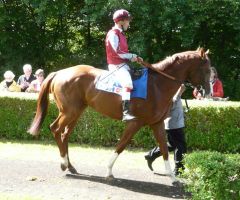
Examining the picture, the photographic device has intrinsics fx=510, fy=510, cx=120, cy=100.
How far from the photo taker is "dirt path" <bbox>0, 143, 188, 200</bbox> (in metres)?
7.53

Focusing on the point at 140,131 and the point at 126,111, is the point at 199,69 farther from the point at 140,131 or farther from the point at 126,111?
the point at 140,131

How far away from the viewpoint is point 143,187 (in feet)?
26.5

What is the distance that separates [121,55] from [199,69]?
1309mm

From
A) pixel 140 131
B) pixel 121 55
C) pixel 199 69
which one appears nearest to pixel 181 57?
pixel 199 69

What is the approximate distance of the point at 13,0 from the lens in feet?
69.4

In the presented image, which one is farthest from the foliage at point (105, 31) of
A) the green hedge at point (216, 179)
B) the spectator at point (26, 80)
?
the green hedge at point (216, 179)

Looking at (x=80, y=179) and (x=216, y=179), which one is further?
(x=80, y=179)

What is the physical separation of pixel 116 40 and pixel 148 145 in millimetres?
4239

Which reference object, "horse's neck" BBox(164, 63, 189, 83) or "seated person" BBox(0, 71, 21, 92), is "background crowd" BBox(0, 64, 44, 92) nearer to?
A: "seated person" BBox(0, 71, 21, 92)

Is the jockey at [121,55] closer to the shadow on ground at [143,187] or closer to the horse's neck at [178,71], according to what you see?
the horse's neck at [178,71]

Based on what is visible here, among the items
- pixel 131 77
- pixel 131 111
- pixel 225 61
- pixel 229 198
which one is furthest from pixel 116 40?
pixel 225 61

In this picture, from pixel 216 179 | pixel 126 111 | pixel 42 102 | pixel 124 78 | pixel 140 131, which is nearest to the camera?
pixel 216 179

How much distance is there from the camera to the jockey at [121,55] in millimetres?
8266

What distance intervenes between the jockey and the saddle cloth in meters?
0.14
